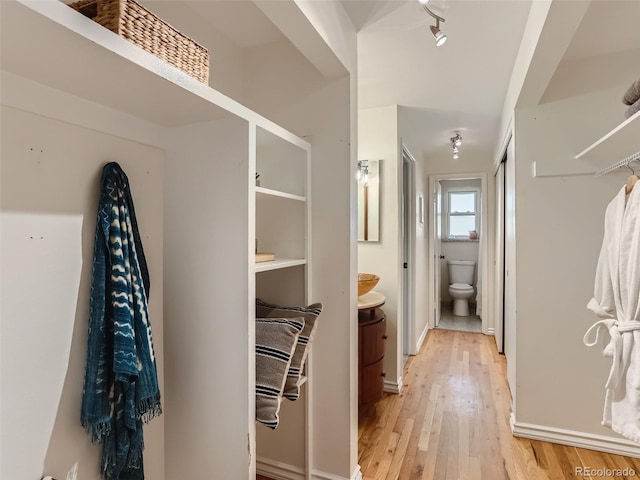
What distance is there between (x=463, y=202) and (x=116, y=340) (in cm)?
608

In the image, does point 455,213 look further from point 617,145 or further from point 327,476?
point 327,476

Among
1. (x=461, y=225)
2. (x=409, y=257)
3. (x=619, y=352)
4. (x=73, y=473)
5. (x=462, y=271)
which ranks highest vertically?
(x=461, y=225)

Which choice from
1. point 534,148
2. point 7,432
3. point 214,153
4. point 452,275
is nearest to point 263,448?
point 7,432

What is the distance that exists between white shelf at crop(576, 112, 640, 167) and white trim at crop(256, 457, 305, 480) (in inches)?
84.5

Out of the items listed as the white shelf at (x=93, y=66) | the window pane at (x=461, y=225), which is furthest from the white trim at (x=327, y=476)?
the window pane at (x=461, y=225)

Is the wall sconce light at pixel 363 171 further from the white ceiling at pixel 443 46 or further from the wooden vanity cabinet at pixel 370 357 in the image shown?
the wooden vanity cabinet at pixel 370 357

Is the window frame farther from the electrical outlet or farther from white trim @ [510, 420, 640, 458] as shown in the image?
the electrical outlet

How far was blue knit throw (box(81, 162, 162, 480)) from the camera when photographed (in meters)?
1.04

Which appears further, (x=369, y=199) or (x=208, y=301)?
(x=369, y=199)

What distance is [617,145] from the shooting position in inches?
69.5

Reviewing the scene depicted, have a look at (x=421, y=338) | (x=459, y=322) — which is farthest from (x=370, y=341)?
(x=459, y=322)

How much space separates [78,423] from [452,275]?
226 inches

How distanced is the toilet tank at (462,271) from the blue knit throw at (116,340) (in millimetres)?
5542

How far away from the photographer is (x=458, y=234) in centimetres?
621
